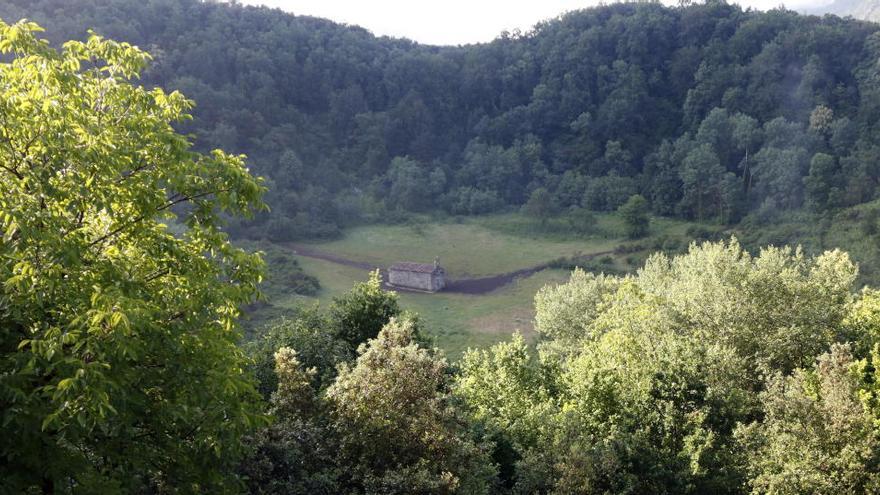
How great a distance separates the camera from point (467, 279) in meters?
78.0

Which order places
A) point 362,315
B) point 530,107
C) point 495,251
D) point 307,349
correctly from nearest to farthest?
point 307,349, point 362,315, point 495,251, point 530,107

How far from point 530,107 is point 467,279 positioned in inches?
3068

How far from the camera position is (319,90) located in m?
135

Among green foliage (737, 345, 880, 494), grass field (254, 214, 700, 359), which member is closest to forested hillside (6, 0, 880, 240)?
grass field (254, 214, 700, 359)

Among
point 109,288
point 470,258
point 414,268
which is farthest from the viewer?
point 470,258

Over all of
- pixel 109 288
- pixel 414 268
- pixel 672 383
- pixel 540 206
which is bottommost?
pixel 414 268

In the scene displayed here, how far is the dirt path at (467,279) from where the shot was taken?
74562 millimetres

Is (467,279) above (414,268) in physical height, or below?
below

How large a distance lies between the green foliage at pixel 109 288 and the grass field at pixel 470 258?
1739 inches

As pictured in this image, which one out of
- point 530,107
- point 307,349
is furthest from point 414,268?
point 530,107

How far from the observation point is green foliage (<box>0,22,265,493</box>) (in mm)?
7621

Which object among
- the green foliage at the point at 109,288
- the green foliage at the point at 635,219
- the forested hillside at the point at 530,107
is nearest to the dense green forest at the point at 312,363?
the green foliage at the point at 109,288

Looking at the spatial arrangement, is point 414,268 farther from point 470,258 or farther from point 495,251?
point 495,251

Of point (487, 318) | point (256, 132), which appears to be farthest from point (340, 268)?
point (256, 132)
